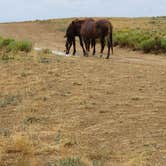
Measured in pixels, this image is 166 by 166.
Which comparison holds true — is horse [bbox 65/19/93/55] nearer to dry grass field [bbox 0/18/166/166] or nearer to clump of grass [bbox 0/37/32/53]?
clump of grass [bbox 0/37/32/53]

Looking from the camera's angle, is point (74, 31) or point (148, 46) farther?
point (148, 46)

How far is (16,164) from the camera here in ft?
27.0

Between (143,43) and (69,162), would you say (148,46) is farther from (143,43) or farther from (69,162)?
(69,162)

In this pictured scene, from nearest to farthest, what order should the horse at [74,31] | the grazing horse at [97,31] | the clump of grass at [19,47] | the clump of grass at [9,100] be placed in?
the clump of grass at [9,100] → the grazing horse at [97,31] → the clump of grass at [19,47] → the horse at [74,31]

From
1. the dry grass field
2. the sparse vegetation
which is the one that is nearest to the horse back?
the dry grass field

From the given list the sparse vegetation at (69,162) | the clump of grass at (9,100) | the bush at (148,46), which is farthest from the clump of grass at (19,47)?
the sparse vegetation at (69,162)

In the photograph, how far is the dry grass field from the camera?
8.72 metres

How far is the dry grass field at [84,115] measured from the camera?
8719 millimetres

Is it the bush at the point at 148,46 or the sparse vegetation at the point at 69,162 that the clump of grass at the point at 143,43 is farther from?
the sparse vegetation at the point at 69,162

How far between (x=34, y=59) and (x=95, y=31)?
3.54m

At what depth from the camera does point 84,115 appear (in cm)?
1156

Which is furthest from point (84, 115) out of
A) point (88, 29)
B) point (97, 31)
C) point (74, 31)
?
point (74, 31)

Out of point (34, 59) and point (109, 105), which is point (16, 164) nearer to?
point (109, 105)

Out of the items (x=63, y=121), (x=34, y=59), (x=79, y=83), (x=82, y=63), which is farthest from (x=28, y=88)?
(x=34, y=59)
